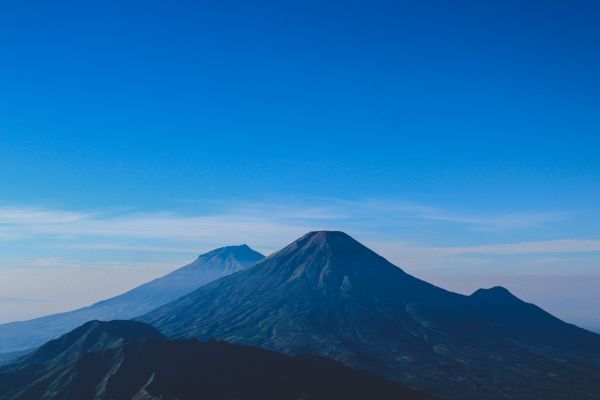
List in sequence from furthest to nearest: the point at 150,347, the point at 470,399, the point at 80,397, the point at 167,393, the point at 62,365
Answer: the point at 470,399, the point at 62,365, the point at 150,347, the point at 80,397, the point at 167,393

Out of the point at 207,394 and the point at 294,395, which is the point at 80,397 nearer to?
the point at 207,394

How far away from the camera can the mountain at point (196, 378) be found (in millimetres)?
133875

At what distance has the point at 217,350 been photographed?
154500 mm

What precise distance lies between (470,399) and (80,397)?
125051mm

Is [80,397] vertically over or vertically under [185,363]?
under

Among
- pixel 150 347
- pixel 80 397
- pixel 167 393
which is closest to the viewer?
pixel 167 393

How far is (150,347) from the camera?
156125 millimetres

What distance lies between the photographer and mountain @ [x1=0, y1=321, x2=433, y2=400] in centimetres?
13388

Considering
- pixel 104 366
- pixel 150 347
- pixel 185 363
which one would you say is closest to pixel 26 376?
pixel 104 366

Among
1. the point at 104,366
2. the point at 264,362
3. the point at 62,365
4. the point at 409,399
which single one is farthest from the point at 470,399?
the point at 62,365

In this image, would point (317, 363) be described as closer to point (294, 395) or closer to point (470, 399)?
point (294, 395)

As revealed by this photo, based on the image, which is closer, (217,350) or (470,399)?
(217,350)

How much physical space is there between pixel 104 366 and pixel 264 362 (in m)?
47.6

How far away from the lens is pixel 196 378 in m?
139
